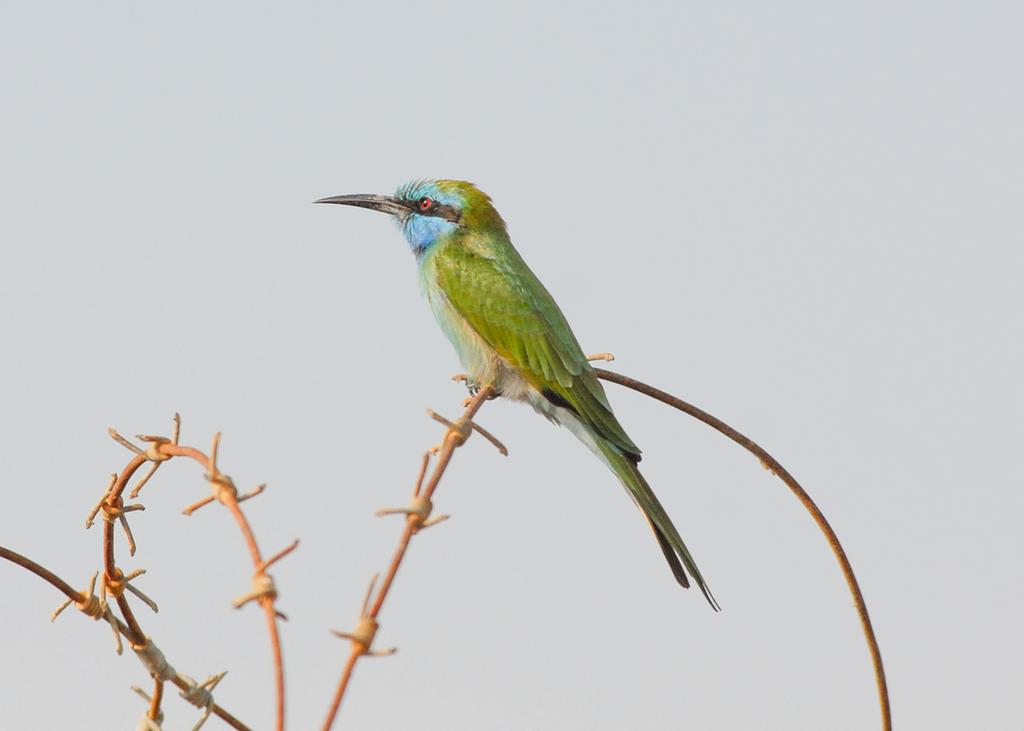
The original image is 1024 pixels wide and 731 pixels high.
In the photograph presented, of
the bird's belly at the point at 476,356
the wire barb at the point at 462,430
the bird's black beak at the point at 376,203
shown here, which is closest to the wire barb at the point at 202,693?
the wire barb at the point at 462,430

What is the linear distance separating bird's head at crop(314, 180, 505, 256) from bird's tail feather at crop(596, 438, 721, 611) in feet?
4.63

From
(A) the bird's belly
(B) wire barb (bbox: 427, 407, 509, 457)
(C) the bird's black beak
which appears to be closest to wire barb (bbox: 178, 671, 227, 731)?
(B) wire barb (bbox: 427, 407, 509, 457)

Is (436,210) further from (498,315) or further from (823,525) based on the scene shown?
(823,525)

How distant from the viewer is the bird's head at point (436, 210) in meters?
5.81

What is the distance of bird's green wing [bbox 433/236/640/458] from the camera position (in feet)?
16.3

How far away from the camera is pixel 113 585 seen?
2.53 meters

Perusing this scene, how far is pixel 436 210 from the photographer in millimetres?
5898

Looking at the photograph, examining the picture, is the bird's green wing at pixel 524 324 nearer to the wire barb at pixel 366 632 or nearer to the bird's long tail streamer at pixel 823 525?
the bird's long tail streamer at pixel 823 525

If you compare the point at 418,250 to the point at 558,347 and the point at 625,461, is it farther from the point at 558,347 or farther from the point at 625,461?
the point at 625,461

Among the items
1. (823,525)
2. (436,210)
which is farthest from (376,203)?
(823,525)

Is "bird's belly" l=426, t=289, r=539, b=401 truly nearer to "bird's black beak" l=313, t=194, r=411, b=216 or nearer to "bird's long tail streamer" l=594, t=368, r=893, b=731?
"bird's black beak" l=313, t=194, r=411, b=216

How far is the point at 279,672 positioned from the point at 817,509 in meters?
1.47

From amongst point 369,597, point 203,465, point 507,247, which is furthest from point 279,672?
point 507,247

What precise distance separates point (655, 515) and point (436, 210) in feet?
6.90
